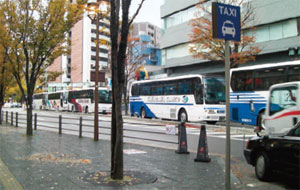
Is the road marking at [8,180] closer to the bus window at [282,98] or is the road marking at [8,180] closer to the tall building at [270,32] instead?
the bus window at [282,98]

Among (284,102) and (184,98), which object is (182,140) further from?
(184,98)

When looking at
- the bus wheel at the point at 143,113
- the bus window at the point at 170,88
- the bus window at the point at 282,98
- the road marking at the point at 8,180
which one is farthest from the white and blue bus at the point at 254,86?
the road marking at the point at 8,180

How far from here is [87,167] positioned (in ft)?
25.4

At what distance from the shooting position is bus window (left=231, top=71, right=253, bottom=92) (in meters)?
18.6

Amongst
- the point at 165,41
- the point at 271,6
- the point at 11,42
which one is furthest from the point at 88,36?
the point at 11,42

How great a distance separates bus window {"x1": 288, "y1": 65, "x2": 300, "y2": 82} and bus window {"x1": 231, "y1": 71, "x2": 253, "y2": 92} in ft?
9.13

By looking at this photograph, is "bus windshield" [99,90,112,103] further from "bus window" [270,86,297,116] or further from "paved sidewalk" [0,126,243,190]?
"bus window" [270,86,297,116]

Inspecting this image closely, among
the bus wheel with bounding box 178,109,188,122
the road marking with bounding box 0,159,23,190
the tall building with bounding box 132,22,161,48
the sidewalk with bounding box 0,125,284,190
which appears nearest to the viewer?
the road marking with bounding box 0,159,23,190

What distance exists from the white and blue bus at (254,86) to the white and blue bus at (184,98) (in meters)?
2.24

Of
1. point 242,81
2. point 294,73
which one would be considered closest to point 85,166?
point 294,73

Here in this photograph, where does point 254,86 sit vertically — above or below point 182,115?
above

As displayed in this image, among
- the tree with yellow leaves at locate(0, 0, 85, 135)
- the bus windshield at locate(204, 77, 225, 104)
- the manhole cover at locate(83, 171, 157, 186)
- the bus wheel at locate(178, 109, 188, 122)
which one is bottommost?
the manhole cover at locate(83, 171, 157, 186)

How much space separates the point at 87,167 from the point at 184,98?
52.7 ft

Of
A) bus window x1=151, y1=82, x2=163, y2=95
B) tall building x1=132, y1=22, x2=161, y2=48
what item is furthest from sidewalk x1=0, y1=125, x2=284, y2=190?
tall building x1=132, y1=22, x2=161, y2=48
